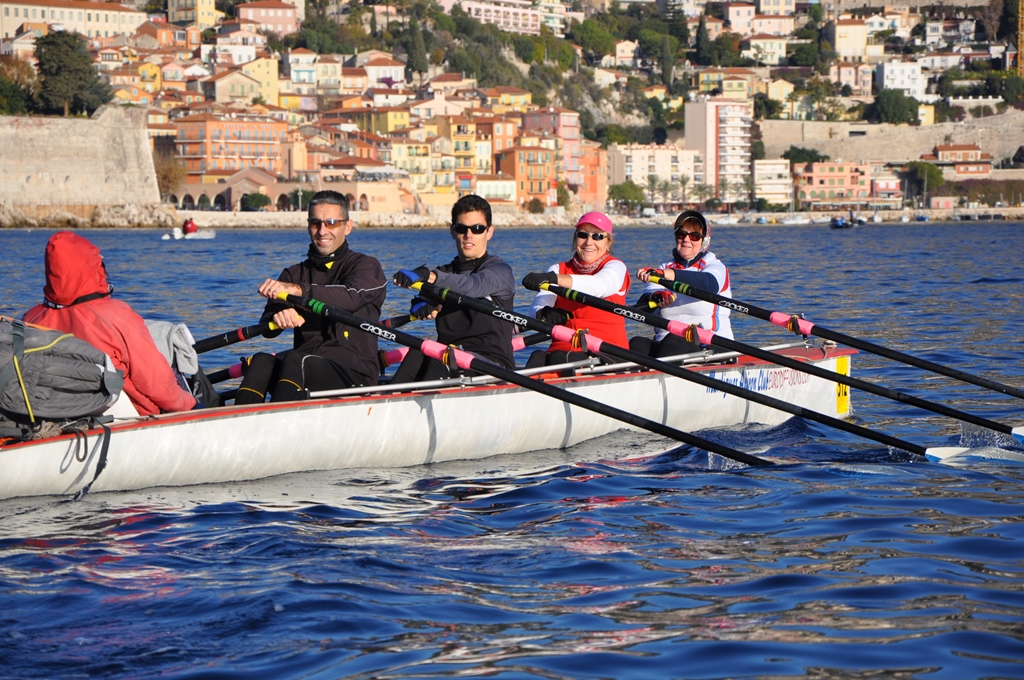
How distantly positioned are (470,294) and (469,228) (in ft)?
1.20

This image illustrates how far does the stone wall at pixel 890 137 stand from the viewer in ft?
452

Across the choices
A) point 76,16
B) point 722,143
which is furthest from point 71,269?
point 722,143

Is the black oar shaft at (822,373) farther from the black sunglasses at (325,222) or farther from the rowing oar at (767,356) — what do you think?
the black sunglasses at (325,222)

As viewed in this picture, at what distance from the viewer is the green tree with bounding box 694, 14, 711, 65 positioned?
170 m

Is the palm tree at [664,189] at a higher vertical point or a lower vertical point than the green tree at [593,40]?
lower

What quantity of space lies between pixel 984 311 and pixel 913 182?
385 ft

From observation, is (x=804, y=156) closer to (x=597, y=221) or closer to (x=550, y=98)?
(x=550, y=98)

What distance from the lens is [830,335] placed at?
9.29m

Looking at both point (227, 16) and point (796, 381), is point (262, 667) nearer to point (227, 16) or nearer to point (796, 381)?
point (796, 381)

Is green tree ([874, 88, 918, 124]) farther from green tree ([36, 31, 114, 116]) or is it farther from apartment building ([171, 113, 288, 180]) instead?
green tree ([36, 31, 114, 116])

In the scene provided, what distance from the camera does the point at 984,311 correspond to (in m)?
19.4

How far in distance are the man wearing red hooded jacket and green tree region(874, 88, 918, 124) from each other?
5879 inches

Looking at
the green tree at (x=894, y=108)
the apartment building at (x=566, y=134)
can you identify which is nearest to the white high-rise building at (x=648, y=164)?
the apartment building at (x=566, y=134)

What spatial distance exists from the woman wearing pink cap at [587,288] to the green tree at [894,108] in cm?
14673
